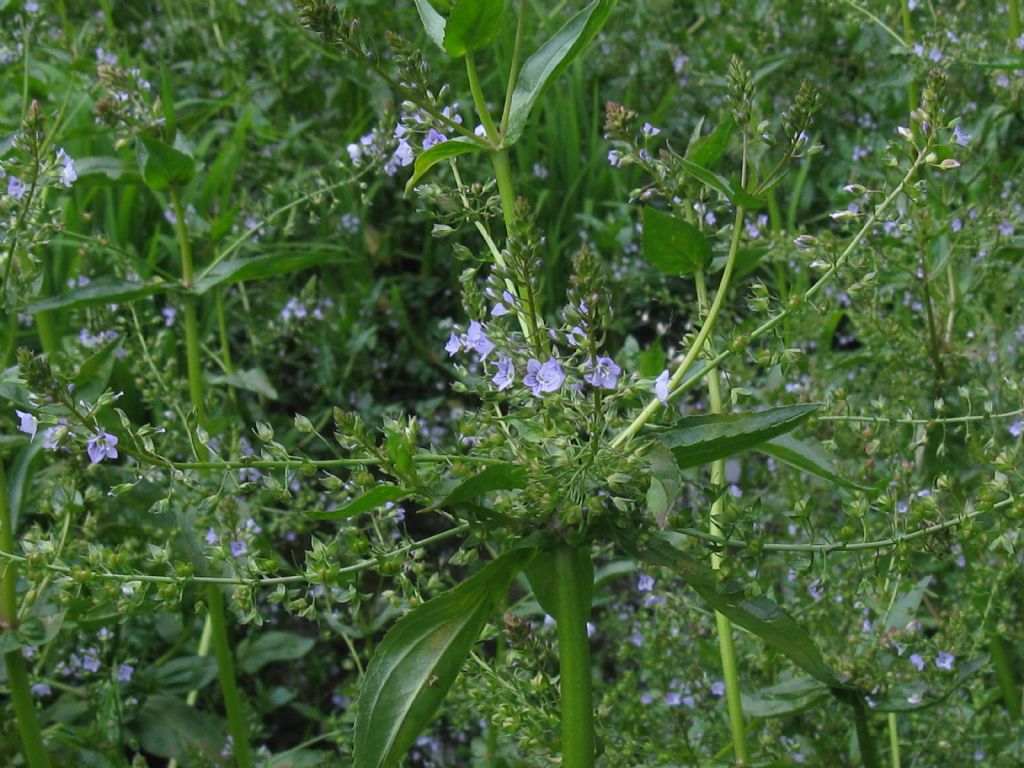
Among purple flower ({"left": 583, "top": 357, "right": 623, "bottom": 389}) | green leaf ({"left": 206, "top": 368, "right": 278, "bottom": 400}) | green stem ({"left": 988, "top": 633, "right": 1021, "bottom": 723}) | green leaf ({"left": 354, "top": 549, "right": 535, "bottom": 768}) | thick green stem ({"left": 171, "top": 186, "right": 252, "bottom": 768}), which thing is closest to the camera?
purple flower ({"left": 583, "top": 357, "right": 623, "bottom": 389})

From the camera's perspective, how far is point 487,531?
1.12 m

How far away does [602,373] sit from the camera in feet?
3.25

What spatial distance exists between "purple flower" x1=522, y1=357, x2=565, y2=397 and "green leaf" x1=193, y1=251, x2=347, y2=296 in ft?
3.00

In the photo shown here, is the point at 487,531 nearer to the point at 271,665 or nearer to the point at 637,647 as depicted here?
the point at 637,647

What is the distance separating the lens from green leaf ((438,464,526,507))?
1.02m

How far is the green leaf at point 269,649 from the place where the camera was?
2.38 meters

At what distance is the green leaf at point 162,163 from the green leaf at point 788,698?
111 centimetres

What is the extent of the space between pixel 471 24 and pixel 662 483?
459mm

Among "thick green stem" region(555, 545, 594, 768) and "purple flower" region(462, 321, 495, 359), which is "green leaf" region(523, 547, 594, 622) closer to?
"thick green stem" region(555, 545, 594, 768)

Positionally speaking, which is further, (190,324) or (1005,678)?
(1005,678)

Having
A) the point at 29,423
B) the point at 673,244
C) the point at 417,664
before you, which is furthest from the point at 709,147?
the point at 29,423

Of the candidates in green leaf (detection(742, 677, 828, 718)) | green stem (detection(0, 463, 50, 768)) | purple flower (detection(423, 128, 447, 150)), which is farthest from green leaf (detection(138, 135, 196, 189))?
green leaf (detection(742, 677, 828, 718))

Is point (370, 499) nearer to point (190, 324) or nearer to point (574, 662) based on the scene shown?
point (574, 662)

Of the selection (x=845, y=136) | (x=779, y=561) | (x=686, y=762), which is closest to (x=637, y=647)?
(x=779, y=561)
